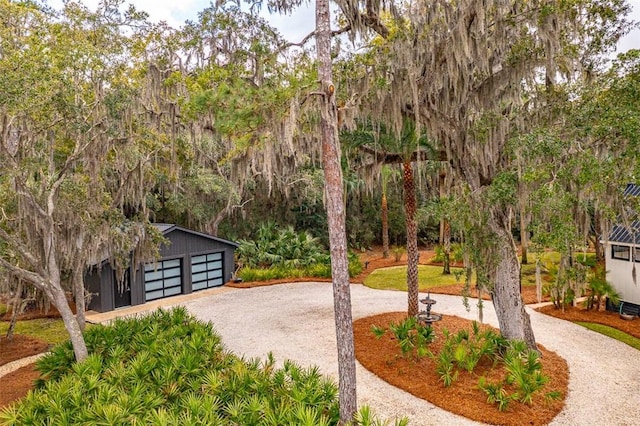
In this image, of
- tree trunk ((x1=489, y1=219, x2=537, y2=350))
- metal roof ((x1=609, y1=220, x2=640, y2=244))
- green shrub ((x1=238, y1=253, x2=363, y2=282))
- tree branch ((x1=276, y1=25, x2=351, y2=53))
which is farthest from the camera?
green shrub ((x1=238, y1=253, x2=363, y2=282))

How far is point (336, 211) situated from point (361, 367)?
4.11 metres

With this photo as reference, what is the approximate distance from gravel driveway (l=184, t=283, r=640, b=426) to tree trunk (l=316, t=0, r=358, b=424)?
4.57 feet

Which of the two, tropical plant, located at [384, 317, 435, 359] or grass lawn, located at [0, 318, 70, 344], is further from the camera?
grass lawn, located at [0, 318, 70, 344]

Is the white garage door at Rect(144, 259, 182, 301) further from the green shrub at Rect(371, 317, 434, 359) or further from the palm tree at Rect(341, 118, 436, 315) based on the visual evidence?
the green shrub at Rect(371, 317, 434, 359)

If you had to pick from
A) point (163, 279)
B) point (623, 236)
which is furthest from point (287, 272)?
point (623, 236)

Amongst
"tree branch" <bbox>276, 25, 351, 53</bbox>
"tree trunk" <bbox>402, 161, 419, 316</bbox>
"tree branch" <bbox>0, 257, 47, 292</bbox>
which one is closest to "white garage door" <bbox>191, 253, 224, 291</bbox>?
"tree branch" <bbox>0, 257, 47, 292</bbox>

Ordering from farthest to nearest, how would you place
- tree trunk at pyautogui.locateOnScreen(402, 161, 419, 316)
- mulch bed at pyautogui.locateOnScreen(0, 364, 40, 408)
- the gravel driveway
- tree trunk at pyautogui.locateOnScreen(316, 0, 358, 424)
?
1. tree trunk at pyautogui.locateOnScreen(402, 161, 419, 316)
2. mulch bed at pyautogui.locateOnScreen(0, 364, 40, 408)
3. the gravel driveway
4. tree trunk at pyautogui.locateOnScreen(316, 0, 358, 424)

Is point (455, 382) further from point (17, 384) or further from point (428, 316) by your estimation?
point (17, 384)

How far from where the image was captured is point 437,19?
6.92m

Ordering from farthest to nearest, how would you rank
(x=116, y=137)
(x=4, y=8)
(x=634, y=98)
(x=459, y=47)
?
(x=116, y=137) → (x=4, y=8) → (x=459, y=47) → (x=634, y=98)

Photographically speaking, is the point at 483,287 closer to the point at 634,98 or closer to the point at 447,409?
the point at 447,409

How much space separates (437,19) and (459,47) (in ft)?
2.20

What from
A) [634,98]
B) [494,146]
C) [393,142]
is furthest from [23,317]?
[634,98]

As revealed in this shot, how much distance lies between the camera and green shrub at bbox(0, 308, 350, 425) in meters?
4.97
